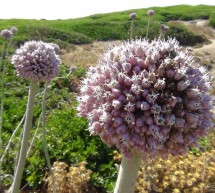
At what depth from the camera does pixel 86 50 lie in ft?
57.5

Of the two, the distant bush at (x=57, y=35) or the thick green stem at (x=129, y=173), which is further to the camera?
the distant bush at (x=57, y=35)

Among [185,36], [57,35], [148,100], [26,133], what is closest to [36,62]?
[26,133]

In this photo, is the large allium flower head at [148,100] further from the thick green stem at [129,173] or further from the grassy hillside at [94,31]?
the grassy hillside at [94,31]

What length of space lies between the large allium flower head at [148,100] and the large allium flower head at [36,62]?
3.11ft

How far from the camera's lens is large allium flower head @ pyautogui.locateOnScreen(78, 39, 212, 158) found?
5.59 feet

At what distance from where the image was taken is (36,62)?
2740 mm

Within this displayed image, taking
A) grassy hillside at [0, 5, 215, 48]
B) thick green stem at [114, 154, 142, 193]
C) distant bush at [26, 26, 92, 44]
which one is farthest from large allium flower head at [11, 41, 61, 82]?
distant bush at [26, 26, 92, 44]

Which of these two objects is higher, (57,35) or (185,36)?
(57,35)

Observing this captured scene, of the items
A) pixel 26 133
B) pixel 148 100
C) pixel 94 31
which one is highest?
pixel 148 100

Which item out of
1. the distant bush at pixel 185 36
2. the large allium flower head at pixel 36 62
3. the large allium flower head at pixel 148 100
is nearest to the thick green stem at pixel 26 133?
the large allium flower head at pixel 36 62

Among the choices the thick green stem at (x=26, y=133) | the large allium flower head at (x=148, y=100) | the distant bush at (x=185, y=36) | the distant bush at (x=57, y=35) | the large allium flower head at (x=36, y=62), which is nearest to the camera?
the large allium flower head at (x=148, y=100)

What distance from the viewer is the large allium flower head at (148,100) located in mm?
1704

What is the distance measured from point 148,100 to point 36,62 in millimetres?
1258

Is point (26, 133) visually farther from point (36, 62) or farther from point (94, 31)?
point (94, 31)
